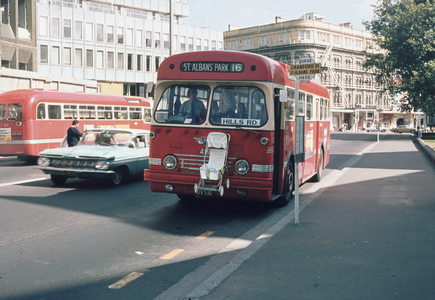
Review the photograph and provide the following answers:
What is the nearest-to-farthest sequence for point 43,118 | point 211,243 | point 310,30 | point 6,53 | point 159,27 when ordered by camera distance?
point 211,243 → point 43,118 → point 6,53 → point 159,27 → point 310,30

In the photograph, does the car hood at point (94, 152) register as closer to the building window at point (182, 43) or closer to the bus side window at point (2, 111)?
the bus side window at point (2, 111)

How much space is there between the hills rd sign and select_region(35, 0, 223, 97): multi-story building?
47751 millimetres

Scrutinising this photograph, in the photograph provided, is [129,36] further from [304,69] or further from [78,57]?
[304,69]

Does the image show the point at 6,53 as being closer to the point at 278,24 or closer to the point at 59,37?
the point at 59,37

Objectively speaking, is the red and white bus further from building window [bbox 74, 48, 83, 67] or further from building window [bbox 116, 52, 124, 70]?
building window [bbox 116, 52, 124, 70]

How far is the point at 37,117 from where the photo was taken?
62.5ft

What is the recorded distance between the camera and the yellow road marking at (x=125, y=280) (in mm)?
4945

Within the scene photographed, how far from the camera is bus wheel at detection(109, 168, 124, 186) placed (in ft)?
38.6

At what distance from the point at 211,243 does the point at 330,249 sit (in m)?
1.58

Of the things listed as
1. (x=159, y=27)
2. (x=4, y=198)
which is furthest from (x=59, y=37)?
(x=4, y=198)

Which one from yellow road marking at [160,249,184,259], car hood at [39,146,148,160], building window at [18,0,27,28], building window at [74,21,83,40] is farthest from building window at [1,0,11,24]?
yellow road marking at [160,249,184,259]

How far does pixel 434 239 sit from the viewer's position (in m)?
6.80

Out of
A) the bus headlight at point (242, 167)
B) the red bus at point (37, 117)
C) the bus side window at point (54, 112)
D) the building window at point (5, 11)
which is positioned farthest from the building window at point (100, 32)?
the bus headlight at point (242, 167)

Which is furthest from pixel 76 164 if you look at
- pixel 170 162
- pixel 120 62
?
pixel 120 62
